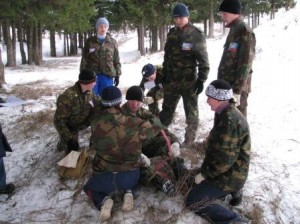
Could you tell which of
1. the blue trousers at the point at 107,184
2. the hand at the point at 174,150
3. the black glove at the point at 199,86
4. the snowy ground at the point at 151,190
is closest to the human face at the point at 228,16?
the black glove at the point at 199,86

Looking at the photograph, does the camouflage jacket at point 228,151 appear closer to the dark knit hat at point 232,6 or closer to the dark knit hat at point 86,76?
the dark knit hat at point 232,6

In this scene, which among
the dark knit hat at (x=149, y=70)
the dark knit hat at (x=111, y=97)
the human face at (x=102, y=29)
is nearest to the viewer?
the dark knit hat at (x=111, y=97)

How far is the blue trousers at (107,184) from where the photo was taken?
381 centimetres

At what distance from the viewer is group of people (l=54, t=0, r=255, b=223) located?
11.7ft

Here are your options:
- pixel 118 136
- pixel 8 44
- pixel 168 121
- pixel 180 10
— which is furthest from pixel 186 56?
pixel 8 44

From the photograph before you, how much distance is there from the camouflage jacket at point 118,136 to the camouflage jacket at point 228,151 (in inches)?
26.5

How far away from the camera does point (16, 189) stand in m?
4.86

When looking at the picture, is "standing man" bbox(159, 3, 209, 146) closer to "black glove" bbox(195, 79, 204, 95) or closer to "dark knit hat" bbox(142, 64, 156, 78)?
"black glove" bbox(195, 79, 204, 95)

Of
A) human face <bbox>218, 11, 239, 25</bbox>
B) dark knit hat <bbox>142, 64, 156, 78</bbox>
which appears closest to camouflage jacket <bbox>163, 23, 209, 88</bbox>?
dark knit hat <bbox>142, 64, 156, 78</bbox>

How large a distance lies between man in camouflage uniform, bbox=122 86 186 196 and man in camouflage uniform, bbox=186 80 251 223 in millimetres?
450

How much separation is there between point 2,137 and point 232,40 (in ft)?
11.3

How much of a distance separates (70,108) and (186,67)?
1.85 m

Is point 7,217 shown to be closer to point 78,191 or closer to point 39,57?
point 78,191

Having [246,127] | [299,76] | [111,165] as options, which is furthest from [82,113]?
[299,76]
